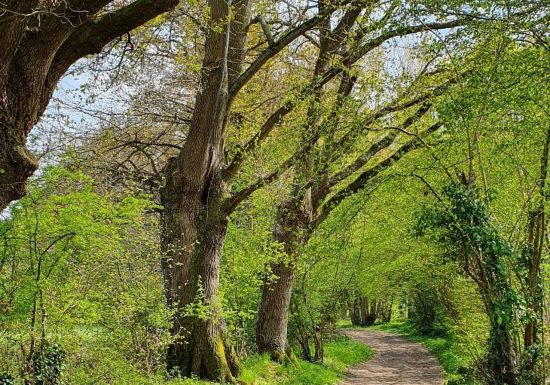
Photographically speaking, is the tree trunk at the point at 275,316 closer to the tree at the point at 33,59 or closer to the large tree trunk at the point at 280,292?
the large tree trunk at the point at 280,292

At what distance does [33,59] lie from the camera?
4.36 m

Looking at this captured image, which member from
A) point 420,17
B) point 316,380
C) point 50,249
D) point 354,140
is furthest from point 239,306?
point 420,17

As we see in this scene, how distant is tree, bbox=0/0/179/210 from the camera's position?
13.7 ft

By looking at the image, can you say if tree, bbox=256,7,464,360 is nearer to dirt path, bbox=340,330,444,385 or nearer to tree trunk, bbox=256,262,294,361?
tree trunk, bbox=256,262,294,361

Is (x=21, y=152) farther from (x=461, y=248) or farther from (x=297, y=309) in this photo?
(x=297, y=309)

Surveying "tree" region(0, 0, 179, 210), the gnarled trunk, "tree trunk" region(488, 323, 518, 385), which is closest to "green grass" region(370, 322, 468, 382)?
"tree trunk" region(488, 323, 518, 385)

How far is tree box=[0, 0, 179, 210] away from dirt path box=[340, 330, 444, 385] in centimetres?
1005

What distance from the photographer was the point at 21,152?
4402 mm

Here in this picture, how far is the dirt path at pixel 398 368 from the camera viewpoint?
13.0 m

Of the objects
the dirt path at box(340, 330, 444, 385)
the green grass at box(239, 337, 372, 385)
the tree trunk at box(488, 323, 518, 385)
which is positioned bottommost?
the dirt path at box(340, 330, 444, 385)

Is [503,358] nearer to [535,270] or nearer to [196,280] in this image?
[535,270]

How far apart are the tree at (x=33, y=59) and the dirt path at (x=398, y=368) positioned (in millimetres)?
10045

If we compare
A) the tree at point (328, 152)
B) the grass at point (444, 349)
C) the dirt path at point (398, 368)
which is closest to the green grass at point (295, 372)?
the dirt path at point (398, 368)

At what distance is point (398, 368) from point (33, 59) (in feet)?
47.3
